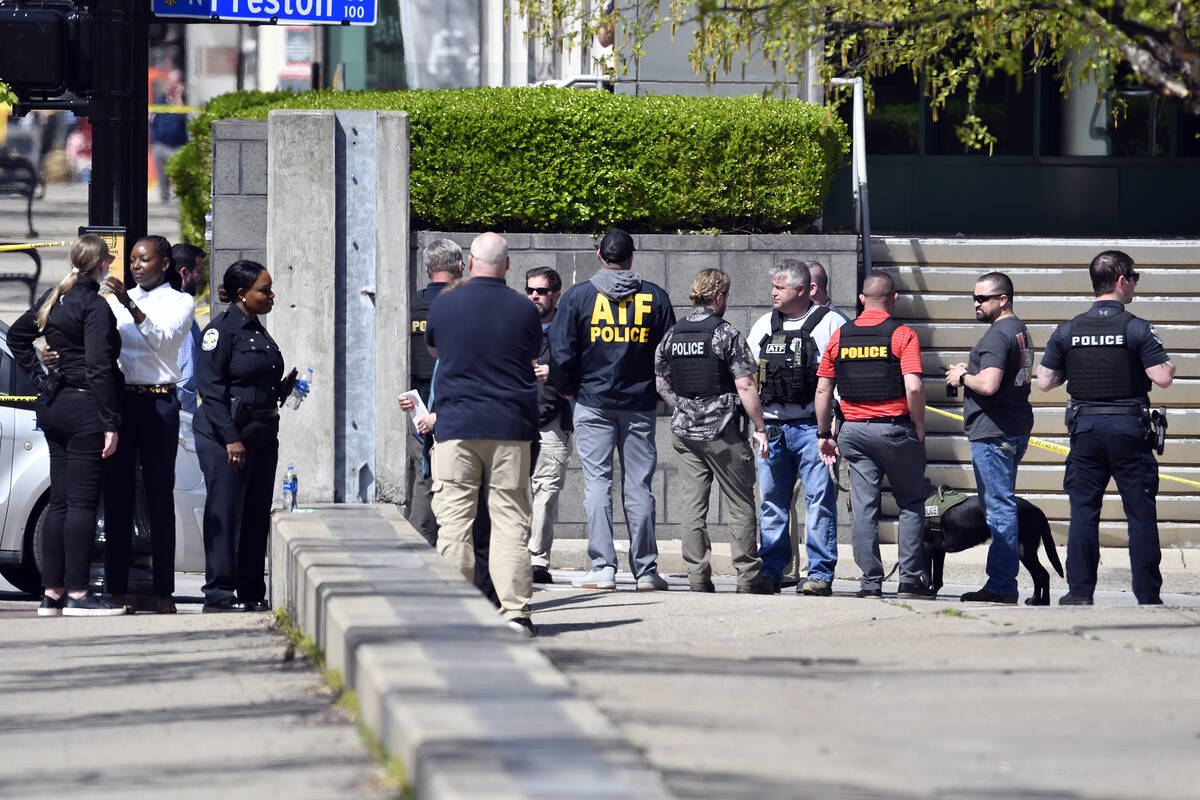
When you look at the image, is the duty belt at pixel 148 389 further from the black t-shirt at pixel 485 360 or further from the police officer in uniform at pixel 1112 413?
the police officer in uniform at pixel 1112 413

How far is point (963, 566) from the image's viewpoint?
37.0ft

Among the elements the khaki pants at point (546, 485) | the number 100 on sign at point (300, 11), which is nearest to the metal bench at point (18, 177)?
the number 100 on sign at point (300, 11)

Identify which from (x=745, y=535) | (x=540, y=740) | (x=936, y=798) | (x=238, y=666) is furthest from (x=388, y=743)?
(x=745, y=535)

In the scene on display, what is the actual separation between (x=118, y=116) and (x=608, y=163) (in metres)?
4.43

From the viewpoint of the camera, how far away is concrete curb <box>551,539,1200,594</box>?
11.2 meters

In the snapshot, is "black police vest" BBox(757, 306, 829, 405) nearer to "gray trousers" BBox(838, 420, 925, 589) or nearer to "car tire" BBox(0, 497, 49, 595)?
"gray trousers" BBox(838, 420, 925, 589)

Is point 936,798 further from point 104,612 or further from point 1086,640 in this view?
point 104,612

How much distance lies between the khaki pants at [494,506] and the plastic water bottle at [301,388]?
48.0 inches

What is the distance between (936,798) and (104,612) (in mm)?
5029

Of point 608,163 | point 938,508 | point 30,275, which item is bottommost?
point 938,508

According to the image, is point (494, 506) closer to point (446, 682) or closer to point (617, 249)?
point (617, 249)

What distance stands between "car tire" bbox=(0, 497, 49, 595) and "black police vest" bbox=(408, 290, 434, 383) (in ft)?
6.96

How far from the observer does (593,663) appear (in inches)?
251

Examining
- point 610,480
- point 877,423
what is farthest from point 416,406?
point 877,423
